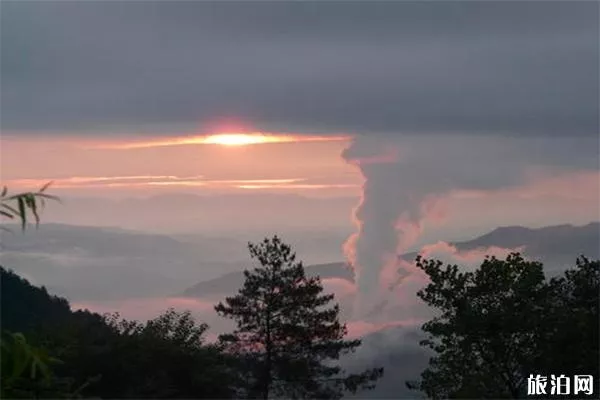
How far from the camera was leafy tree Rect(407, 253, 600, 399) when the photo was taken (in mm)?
28156

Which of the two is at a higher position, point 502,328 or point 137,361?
point 502,328

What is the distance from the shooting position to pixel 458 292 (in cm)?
3072

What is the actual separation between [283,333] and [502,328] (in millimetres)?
10377

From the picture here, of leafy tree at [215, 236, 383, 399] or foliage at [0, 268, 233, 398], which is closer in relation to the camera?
foliage at [0, 268, 233, 398]

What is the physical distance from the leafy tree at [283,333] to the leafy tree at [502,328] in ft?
20.9

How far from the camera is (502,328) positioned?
2972cm

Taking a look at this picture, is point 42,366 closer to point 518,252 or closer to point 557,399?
point 557,399

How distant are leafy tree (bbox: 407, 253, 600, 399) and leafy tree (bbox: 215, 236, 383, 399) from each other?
20.9ft

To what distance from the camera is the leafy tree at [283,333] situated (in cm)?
3772

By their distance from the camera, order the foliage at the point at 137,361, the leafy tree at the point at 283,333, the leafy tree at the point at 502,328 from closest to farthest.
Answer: the foliage at the point at 137,361
the leafy tree at the point at 502,328
the leafy tree at the point at 283,333

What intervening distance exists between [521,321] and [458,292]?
2.12 m

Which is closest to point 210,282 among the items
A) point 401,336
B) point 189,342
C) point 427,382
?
point 401,336

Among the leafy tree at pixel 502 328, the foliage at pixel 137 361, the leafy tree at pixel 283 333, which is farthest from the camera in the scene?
the leafy tree at pixel 283 333

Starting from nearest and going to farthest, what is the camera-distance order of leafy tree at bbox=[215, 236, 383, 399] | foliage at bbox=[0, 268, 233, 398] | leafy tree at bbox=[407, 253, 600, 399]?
1. foliage at bbox=[0, 268, 233, 398]
2. leafy tree at bbox=[407, 253, 600, 399]
3. leafy tree at bbox=[215, 236, 383, 399]
